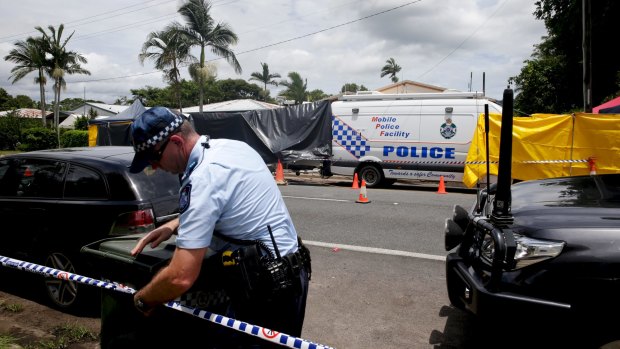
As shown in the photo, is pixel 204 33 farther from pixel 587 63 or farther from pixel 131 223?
pixel 131 223

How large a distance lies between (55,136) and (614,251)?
38577mm

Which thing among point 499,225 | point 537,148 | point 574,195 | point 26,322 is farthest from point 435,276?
point 537,148

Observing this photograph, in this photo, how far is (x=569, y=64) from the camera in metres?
23.6

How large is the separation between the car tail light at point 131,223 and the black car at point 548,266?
256cm

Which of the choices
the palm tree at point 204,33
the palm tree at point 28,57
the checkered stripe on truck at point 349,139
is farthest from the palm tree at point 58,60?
the checkered stripe on truck at point 349,139

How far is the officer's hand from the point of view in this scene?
6.87 feet

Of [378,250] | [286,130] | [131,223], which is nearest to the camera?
[131,223]

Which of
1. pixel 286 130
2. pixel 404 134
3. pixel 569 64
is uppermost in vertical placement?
pixel 569 64

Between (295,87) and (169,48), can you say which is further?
(295,87)

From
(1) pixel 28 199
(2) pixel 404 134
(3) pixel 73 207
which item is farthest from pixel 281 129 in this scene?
(3) pixel 73 207

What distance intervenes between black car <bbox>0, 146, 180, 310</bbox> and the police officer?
70.8 inches

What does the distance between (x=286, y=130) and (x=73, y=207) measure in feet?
34.8

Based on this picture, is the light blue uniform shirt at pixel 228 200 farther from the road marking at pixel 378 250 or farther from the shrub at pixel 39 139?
the shrub at pixel 39 139

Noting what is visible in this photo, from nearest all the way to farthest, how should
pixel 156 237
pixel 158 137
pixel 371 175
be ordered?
pixel 158 137 < pixel 156 237 < pixel 371 175
